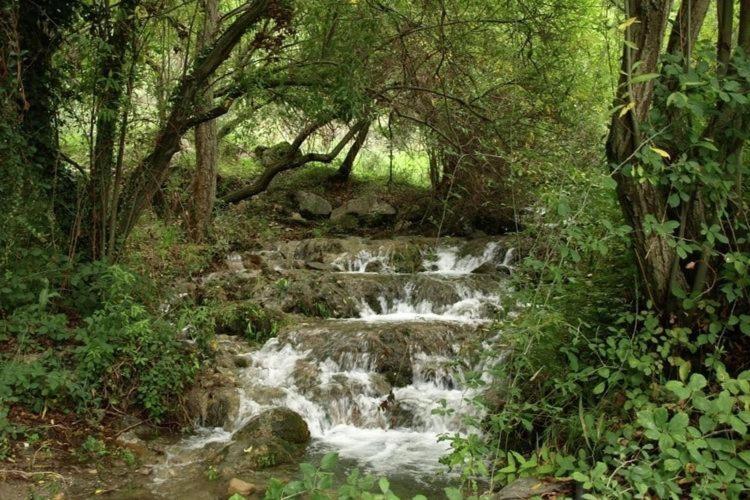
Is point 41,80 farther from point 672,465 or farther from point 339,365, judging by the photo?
point 672,465

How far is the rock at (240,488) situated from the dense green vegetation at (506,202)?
3.01ft

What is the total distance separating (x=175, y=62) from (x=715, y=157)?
8.30 meters

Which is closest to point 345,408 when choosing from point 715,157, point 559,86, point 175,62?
point 559,86

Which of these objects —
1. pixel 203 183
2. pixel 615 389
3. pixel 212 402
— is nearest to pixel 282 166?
pixel 203 183

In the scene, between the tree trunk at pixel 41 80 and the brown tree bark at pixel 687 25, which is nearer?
the brown tree bark at pixel 687 25

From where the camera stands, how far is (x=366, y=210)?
14.2 meters

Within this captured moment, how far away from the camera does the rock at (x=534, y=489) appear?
3.20 meters

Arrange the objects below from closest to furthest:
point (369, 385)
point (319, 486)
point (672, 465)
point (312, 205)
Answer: point (319, 486) → point (672, 465) → point (369, 385) → point (312, 205)

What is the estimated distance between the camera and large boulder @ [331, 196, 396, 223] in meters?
14.0

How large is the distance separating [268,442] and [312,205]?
9214 mm

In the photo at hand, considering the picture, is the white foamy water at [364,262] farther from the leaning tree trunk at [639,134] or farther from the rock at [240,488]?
the leaning tree trunk at [639,134]

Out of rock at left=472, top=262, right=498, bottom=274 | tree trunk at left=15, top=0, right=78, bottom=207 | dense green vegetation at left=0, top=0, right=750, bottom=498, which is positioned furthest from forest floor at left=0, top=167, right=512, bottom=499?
rock at left=472, top=262, right=498, bottom=274

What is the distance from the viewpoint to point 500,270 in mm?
10945

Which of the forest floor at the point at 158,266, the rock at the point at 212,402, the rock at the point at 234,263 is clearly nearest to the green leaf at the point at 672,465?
the forest floor at the point at 158,266
